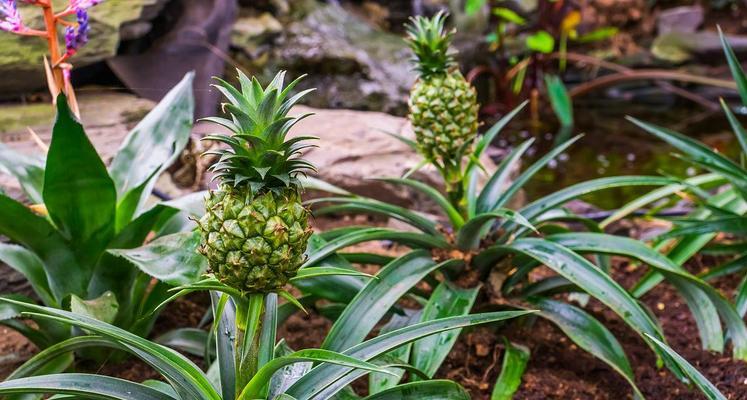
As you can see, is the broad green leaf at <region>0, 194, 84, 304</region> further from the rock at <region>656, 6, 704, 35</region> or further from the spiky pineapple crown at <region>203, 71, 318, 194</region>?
the rock at <region>656, 6, 704, 35</region>

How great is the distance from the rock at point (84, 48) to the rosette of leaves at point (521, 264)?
1.41 m

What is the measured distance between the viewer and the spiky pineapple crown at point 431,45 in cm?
202

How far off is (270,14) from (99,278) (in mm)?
4533

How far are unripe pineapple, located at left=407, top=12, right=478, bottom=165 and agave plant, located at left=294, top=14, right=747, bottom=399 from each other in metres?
0.06

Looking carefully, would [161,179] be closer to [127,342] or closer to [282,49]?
[127,342]

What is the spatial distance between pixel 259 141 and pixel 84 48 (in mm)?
2285

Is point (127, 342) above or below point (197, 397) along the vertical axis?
above

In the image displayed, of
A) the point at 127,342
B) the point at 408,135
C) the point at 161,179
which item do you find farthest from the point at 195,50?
the point at 127,342

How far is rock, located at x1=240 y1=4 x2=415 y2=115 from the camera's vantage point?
18.1 ft

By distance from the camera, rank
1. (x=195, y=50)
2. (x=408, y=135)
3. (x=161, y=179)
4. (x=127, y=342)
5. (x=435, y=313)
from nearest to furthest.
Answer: (x=127, y=342), (x=435, y=313), (x=161, y=179), (x=408, y=135), (x=195, y=50)

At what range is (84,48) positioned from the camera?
Result: 3150 mm

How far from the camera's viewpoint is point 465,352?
2.12 meters

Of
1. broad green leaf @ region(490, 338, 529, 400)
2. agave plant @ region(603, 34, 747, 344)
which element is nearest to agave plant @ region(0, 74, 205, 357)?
broad green leaf @ region(490, 338, 529, 400)

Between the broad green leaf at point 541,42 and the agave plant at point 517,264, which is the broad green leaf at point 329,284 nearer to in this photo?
the agave plant at point 517,264
